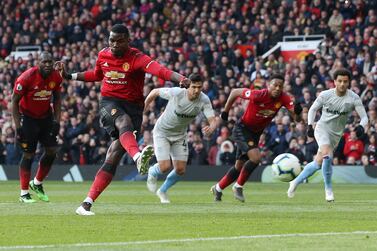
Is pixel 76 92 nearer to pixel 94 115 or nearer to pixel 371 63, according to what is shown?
pixel 94 115

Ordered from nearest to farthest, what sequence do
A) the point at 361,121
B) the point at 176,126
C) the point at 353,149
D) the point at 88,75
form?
the point at 88,75 < the point at 176,126 < the point at 361,121 < the point at 353,149

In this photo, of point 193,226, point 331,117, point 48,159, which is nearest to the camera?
point 193,226

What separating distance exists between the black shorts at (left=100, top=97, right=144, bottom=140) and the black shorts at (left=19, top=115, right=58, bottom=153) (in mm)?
3878

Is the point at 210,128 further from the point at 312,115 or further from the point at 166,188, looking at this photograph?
the point at 312,115

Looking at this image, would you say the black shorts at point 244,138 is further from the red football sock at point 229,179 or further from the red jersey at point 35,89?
the red jersey at point 35,89

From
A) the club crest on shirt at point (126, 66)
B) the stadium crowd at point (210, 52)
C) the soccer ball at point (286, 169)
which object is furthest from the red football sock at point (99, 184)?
the stadium crowd at point (210, 52)

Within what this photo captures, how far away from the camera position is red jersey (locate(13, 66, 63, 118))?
674 inches

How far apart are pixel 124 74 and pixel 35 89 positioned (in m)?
3.68

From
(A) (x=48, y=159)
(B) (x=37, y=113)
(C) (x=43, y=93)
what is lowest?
(A) (x=48, y=159)

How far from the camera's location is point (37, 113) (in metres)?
17.7

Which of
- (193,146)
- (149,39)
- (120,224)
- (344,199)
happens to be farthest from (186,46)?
(120,224)

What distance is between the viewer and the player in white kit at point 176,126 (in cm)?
1789

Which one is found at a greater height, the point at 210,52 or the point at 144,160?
the point at 144,160

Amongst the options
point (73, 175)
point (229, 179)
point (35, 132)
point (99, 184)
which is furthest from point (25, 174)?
point (73, 175)
